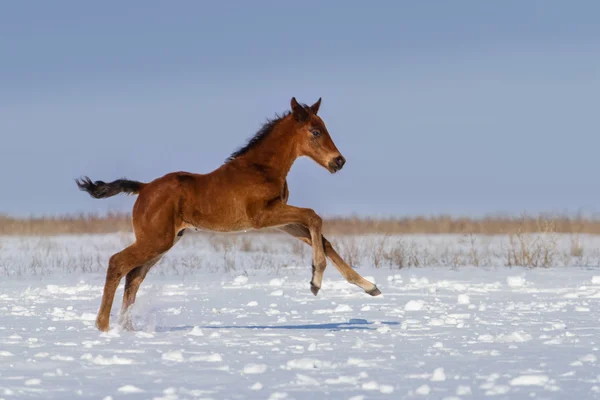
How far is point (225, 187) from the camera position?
7.91 metres

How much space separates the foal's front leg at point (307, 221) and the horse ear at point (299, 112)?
2.90ft

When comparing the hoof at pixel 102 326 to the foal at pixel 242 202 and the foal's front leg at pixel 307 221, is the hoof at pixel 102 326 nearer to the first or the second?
the foal at pixel 242 202

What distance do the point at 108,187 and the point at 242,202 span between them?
1416 millimetres

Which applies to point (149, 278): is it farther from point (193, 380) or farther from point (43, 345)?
point (193, 380)

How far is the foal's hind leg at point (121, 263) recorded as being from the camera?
7.91m

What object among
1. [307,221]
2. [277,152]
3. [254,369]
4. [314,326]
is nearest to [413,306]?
[314,326]

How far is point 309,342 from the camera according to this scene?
7.06 m

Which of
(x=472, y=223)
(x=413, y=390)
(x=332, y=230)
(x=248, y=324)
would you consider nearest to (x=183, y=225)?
(x=248, y=324)

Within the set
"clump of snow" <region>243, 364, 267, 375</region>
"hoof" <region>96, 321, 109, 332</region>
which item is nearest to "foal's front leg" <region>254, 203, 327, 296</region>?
"hoof" <region>96, 321, 109, 332</region>

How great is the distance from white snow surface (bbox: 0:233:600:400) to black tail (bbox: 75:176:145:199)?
1265 mm

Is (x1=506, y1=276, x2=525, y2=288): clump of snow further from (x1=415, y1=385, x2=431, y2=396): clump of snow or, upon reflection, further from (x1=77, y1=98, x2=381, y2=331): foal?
(x1=415, y1=385, x2=431, y2=396): clump of snow

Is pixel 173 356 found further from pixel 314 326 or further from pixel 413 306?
pixel 413 306

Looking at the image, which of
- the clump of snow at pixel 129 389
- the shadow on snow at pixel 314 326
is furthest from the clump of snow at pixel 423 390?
the shadow on snow at pixel 314 326

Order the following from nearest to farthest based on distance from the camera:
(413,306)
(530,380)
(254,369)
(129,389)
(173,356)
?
(129,389), (530,380), (254,369), (173,356), (413,306)
